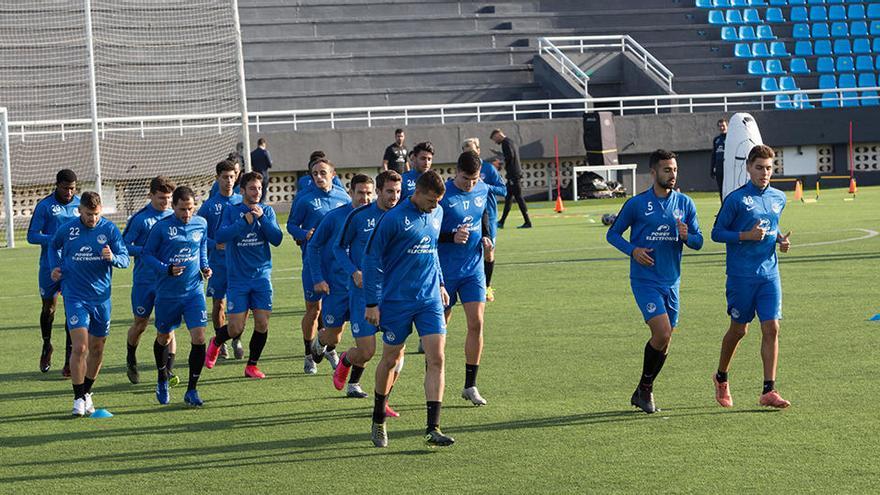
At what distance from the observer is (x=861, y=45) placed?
46.4 metres

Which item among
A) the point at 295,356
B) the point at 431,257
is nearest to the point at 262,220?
the point at 295,356

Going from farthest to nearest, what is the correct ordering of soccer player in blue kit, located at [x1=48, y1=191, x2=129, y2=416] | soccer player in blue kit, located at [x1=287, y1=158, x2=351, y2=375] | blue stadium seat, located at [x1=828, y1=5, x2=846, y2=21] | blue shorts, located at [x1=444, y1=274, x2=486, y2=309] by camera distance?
blue stadium seat, located at [x1=828, y1=5, x2=846, y2=21]
soccer player in blue kit, located at [x1=287, y1=158, x2=351, y2=375]
blue shorts, located at [x1=444, y1=274, x2=486, y2=309]
soccer player in blue kit, located at [x1=48, y1=191, x2=129, y2=416]

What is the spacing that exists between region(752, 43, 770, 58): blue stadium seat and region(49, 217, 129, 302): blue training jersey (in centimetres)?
3673

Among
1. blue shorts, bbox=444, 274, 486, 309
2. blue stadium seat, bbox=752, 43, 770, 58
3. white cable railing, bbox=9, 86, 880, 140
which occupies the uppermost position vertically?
blue stadium seat, bbox=752, 43, 770, 58

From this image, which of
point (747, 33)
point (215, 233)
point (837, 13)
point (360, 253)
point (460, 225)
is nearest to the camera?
point (360, 253)

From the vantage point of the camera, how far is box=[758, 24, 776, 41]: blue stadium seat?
45906 mm

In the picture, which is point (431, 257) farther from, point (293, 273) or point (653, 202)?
point (293, 273)

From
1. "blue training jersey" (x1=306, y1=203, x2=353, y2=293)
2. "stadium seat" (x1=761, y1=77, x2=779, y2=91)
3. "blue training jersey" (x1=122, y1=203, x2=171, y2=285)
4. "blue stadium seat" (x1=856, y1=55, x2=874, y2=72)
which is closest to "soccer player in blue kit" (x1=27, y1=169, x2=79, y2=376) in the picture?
"blue training jersey" (x1=122, y1=203, x2=171, y2=285)

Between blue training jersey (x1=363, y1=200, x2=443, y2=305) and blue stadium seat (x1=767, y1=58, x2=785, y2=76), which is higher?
blue stadium seat (x1=767, y1=58, x2=785, y2=76)

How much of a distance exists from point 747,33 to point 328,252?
120 feet

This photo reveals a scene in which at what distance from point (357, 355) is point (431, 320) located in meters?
1.63

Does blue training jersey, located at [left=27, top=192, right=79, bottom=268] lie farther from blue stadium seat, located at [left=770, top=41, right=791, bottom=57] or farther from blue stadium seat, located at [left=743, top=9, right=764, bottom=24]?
blue stadium seat, located at [left=743, top=9, right=764, bottom=24]

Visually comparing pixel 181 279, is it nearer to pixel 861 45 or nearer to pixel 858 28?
pixel 861 45

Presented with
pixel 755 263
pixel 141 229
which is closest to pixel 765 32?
pixel 141 229
